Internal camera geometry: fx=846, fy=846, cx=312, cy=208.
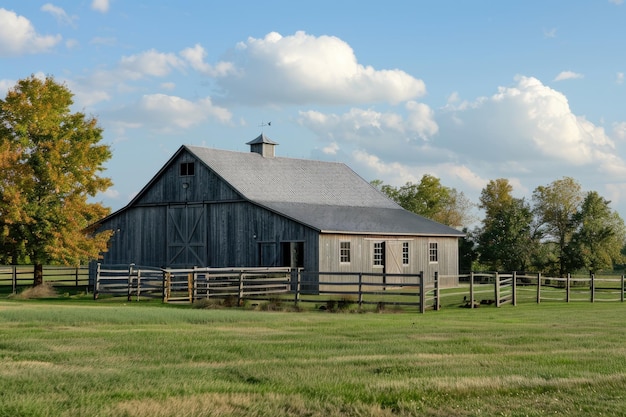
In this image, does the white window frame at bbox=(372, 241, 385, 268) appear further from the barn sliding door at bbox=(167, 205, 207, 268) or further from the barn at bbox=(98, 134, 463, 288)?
the barn sliding door at bbox=(167, 205, 207, 268)

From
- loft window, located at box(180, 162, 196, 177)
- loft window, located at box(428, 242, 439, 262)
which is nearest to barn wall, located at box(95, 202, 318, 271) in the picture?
loft window, located at box(180, 162, 196, 177)

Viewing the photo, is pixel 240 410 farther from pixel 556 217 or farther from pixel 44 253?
pixel 556 217

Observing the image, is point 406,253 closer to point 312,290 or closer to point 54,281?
point 312,290

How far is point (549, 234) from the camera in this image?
6612 cm

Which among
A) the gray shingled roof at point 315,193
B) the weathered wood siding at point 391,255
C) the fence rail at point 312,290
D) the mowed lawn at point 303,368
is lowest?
the mowed lawn at point 303,368

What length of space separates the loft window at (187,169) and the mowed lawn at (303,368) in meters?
20.8

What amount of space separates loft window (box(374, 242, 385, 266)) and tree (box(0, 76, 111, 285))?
13655 mm

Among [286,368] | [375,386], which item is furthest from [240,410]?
[286,368]

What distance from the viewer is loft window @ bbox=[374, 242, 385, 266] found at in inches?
1633

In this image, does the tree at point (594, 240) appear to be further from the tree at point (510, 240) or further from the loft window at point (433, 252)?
the loft window at point (433, 252)

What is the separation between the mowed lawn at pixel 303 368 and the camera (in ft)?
33.7

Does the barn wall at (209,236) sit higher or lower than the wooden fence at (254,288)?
higher

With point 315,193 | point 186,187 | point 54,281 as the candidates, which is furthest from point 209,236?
point 54,281

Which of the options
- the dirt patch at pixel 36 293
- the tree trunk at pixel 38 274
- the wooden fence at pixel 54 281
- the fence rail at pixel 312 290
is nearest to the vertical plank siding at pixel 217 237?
the fence rail at pixel 312 290
